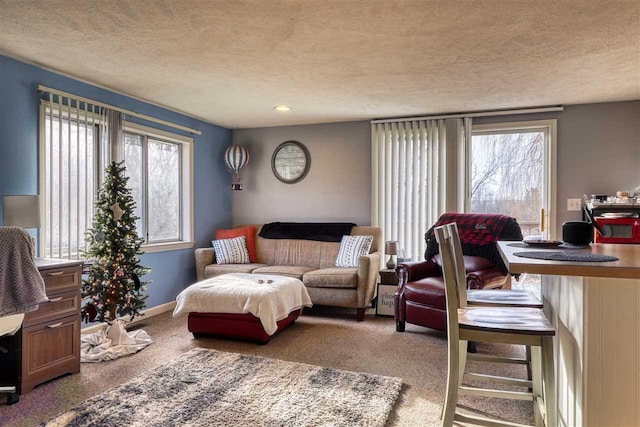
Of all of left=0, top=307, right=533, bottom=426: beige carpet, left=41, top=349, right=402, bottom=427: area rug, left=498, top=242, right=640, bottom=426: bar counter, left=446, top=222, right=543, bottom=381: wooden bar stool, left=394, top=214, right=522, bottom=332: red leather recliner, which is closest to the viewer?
left=498, top=242, right=640, bottom=426: bar counter

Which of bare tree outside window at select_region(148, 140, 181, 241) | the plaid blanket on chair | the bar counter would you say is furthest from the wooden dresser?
the plaid blanket on chair

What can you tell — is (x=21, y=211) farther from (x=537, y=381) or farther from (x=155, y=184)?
(x=537, y=381)

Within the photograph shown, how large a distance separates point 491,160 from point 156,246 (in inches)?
155

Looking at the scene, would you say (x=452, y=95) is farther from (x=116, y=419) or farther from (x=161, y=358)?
(x=116, y=419)

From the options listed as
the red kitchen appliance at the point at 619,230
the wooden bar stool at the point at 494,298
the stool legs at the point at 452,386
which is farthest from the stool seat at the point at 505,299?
the red kitchen appliance at the point at 619,230

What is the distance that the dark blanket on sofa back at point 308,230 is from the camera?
4.96 metres

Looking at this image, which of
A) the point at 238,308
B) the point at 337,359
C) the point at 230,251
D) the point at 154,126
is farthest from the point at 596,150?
the point at 154,126

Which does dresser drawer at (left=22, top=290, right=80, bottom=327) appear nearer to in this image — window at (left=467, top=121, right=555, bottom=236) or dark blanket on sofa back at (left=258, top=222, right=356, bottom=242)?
dark blanket on sofa back at (left=258, top=222, right=356, bottom=242)

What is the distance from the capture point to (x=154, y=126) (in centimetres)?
444

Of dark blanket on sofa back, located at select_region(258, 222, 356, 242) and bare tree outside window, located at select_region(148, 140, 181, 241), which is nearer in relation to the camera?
bare tree outside window, located at select_region(148, 140, 181, 241)

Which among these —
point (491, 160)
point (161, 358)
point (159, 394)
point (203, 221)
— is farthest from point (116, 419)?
point (491, 160)

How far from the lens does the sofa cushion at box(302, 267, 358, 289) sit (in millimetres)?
4141

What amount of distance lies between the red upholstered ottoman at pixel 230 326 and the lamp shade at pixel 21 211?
142 cm

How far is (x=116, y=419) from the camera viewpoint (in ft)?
7.00
